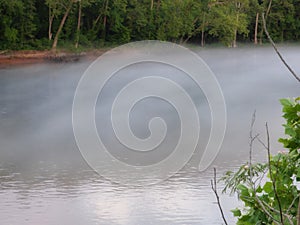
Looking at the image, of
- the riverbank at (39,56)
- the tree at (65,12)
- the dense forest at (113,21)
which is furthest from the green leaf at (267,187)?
the tree at (65,12)

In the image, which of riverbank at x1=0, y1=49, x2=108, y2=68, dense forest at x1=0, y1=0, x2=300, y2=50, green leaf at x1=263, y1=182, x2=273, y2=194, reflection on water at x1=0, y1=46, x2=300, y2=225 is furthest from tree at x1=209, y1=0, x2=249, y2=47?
green leaf at x1=263, y1=182, x2=273, y2=194

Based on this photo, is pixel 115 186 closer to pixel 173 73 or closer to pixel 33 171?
pixel 33 171

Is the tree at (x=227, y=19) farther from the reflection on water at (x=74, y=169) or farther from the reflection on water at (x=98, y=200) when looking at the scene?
the reflection on water at (x=98, y=200)

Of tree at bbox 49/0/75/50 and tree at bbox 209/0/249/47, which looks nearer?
tree at bbox 49/0/75/50

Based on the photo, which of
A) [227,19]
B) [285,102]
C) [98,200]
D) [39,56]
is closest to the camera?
[285,102]

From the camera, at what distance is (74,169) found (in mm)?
6629

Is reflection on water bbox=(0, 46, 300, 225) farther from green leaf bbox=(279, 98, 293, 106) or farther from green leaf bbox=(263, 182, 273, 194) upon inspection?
green leaf bbox=(279, 98, 293, 106)

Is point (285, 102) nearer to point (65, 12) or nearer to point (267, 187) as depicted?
point (267, 187)

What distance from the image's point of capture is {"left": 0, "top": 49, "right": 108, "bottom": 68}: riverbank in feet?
58.0

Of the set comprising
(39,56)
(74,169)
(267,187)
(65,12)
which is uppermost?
(65,12)

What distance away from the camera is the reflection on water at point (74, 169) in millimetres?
5035

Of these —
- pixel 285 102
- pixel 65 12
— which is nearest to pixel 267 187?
pixel 285 102

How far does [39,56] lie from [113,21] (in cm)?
286

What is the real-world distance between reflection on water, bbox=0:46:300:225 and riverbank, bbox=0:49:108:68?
12.6 ft
